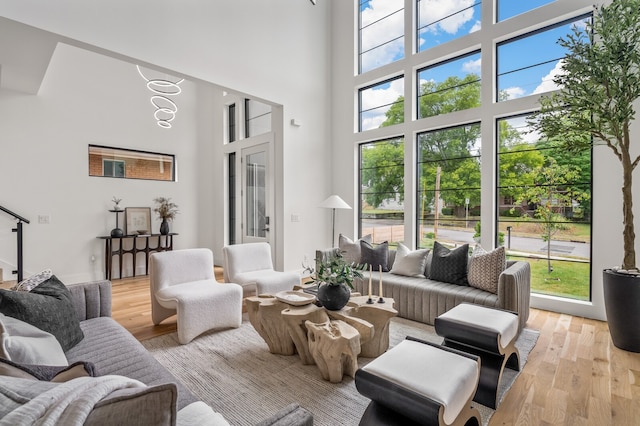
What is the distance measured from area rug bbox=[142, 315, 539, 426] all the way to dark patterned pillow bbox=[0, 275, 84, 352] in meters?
0.82

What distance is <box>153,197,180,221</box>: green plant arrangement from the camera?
19.7 ft

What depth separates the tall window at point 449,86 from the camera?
14.5 feet

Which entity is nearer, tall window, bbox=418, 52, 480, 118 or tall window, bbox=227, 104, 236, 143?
tall window, bbox=418, 52, 480, 118

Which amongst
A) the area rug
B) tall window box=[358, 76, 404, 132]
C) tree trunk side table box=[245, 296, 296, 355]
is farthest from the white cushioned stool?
tall window box=[358, 76, 404, 132]

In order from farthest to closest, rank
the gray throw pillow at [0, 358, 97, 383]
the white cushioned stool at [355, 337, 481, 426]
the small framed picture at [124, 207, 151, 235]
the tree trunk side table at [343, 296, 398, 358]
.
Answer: the small framed picture at [124, 207, 151, 235]
the tree trunk side table at [343, 296, 398, 358]
the white cushioned stool at [355, 337, 481, 426]
the gray throw pillow at [0, 358, 97, 383]

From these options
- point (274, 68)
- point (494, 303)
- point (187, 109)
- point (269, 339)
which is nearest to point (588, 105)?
point (494, 303)

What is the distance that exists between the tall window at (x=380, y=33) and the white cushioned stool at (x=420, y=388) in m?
4.87

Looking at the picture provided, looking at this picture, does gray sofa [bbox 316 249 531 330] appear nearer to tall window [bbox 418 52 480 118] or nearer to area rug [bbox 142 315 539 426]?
area rug [bbox 142 315 539 426]

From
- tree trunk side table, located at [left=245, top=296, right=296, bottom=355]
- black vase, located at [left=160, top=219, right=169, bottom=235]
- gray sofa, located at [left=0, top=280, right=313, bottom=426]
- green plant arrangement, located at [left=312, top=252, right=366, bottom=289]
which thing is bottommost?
tree trunk side table, located at [left=245, top=296, right=296, bottom=355]

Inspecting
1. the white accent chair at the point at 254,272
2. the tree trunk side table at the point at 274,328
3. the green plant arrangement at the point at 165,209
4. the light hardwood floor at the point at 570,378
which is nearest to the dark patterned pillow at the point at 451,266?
the light hardwood floor at the point at 570,378

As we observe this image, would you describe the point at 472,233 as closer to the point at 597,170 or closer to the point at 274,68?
the point at 597,170

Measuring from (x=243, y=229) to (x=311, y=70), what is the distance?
3195 mm

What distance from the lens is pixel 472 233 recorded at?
173 inches

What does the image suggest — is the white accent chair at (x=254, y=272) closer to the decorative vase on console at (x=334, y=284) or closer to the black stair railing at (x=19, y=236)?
the decorative vase on console at (x=334, y=284)
